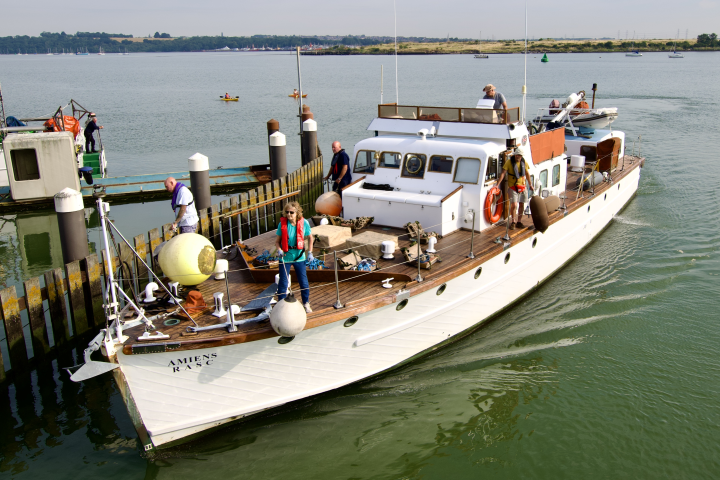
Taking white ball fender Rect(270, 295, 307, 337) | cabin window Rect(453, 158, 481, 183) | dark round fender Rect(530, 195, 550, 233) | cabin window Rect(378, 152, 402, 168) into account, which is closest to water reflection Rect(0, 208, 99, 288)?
cabin window Rect(378, 152, 402, 168)

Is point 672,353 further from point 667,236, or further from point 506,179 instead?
point 667,236

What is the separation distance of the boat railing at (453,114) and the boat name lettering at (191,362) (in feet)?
23.1

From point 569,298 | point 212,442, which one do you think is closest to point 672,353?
point 569,298

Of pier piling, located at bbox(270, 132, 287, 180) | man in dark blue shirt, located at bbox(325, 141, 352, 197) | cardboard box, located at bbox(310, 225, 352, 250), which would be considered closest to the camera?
cardboard box, located at bbox(310, 225, 352, 250)

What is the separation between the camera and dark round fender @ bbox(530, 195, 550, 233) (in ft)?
36.3

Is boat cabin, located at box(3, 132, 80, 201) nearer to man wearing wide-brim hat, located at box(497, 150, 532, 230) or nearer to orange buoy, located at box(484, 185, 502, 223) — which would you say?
orange buoy, located at box(484, 185, 502, 223)

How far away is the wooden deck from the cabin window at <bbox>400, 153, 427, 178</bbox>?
134 cm

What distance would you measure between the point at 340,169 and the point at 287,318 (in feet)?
21.8

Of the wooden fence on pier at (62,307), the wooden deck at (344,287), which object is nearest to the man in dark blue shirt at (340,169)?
the wooden deck at (344,287)

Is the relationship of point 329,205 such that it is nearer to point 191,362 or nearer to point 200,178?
point 200,178

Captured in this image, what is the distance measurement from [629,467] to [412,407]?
10.6 feet

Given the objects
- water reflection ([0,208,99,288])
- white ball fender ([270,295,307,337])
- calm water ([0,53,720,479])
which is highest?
white ball fender ([270,295,307,337])

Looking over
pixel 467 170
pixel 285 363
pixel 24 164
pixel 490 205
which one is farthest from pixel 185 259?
pixel 24 164

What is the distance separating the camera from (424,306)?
372 inches
